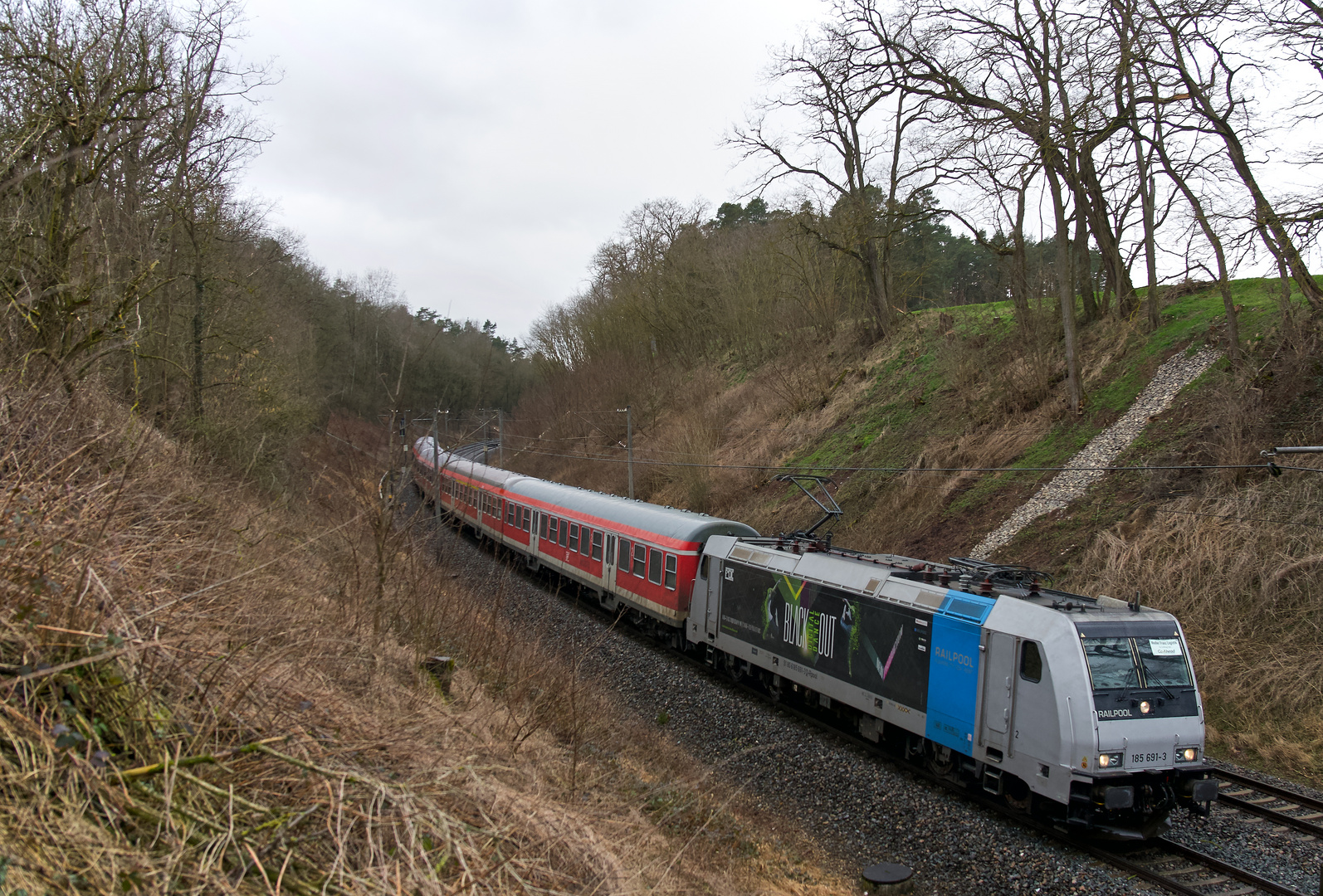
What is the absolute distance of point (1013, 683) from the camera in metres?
8.26

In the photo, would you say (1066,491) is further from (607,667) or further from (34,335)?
(34,335)

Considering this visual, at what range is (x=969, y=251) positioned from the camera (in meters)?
47.0

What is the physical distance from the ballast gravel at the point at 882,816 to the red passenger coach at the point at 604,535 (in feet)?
7.24

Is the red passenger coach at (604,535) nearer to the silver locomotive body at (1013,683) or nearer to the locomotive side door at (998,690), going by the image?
the silver locomotive body at (1013,683)

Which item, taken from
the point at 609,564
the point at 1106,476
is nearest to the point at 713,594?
the point at 609,564

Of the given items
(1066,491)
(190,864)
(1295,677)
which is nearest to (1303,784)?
(1295,677)

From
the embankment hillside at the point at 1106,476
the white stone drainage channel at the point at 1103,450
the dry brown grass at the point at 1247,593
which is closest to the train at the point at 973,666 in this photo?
the dry brown grass at the point at 1247,593

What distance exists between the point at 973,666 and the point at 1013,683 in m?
0.53

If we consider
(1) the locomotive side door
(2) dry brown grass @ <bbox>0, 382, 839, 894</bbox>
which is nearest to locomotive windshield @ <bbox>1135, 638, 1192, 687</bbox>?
(1) the locomotive side door

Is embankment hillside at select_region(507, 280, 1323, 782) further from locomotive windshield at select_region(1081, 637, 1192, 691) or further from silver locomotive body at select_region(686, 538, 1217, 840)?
silver locomotive body at select_region(686, 538, 1217, 840)

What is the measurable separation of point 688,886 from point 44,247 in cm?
974

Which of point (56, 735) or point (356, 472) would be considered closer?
point (56, 735)

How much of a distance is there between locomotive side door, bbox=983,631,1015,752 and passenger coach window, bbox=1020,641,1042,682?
0.09m

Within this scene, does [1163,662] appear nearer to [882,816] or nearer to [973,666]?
[973,666]
